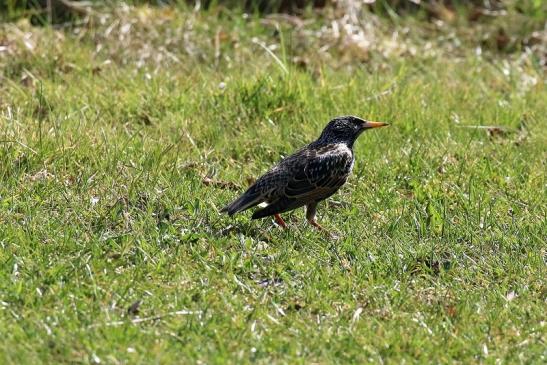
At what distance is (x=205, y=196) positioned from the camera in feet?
24.7

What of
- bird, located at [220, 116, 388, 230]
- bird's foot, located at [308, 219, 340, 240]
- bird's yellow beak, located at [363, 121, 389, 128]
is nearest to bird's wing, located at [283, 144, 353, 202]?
bird, located at [220, 116, 388, 230]

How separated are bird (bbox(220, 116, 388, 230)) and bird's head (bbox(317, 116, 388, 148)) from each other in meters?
0.02

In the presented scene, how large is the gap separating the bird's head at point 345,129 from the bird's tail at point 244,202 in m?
0.87

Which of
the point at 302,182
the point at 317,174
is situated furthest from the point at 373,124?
the point at 302,182

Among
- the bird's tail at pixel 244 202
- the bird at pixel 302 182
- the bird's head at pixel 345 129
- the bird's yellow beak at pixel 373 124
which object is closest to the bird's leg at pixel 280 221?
the bird at pixel 302 182

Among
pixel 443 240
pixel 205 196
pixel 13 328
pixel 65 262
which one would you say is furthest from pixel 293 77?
pixel 13 328

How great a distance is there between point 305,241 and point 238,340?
147cm

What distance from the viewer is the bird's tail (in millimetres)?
7043

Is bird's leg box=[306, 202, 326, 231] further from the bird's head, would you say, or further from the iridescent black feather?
the bird's head

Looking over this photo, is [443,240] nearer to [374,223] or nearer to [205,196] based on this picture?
[374,223]

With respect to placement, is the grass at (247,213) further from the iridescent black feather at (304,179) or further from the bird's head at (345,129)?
the bird's head at (345,129)

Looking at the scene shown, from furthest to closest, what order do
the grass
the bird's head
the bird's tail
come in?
the bird's head < the bird's tail < the grass

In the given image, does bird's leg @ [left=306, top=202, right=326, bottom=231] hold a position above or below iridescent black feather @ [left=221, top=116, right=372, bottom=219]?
below

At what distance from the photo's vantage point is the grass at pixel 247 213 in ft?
18.8
